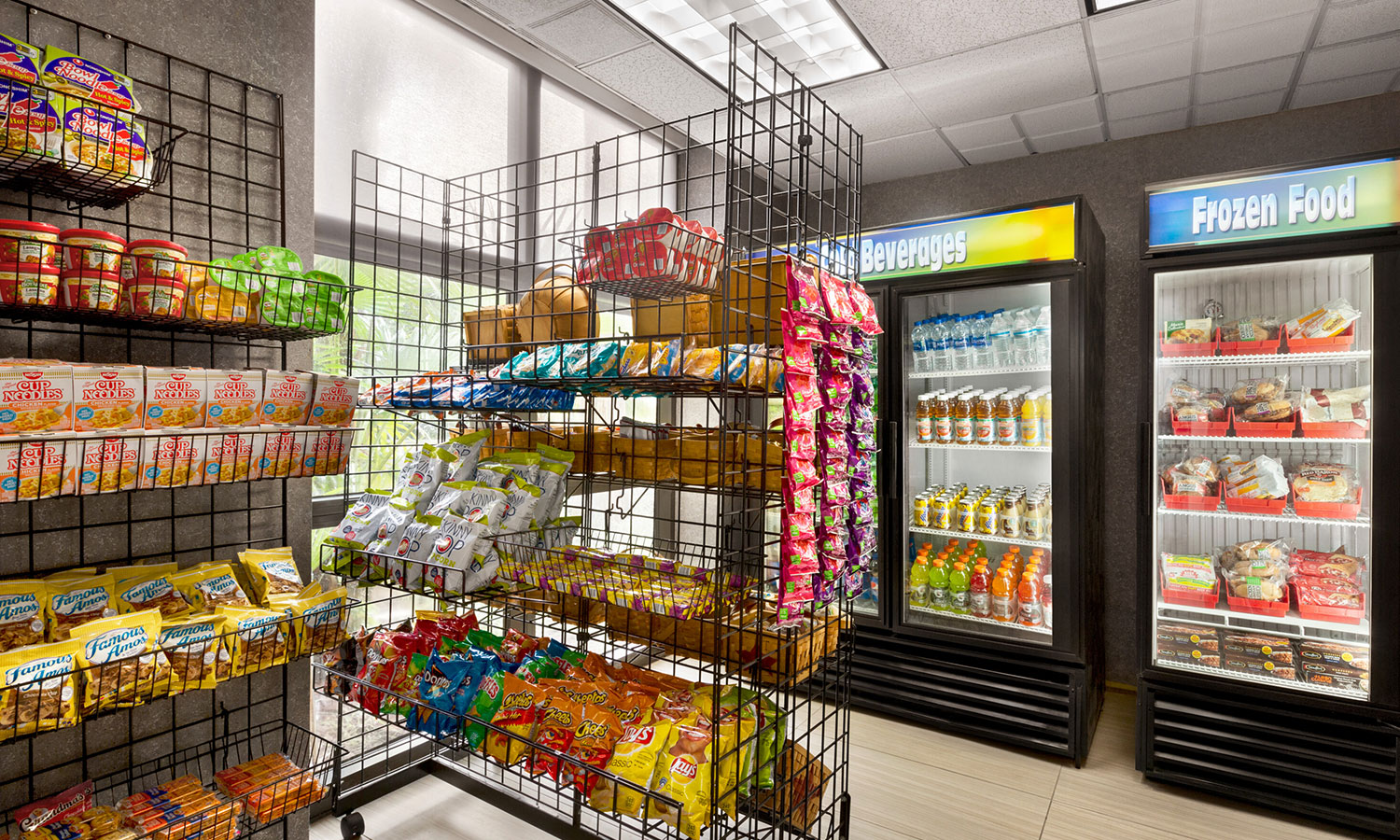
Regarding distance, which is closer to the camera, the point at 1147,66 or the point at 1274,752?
the point at 1274,752

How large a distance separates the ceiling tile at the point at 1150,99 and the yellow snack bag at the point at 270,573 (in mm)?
3833

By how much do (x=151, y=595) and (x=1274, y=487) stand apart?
3.74 meters

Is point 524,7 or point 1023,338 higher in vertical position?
point 524,7

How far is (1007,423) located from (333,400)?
2.76 m

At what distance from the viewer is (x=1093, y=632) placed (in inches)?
127

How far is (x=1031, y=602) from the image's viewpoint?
324 cm

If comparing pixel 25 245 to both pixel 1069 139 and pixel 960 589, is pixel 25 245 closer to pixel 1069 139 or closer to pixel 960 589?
pixel 960 589

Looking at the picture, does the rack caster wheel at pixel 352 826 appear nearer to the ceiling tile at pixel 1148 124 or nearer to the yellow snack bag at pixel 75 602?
the yellow snack bag at pixel 75 602

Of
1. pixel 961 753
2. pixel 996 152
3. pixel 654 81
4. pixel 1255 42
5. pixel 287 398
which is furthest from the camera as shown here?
pixel 996 152

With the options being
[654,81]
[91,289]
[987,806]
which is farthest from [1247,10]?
[91,289]

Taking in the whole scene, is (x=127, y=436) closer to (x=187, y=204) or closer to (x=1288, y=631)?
(x=187, y=204)

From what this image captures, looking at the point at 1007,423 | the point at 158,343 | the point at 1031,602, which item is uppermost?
the point at 158,343

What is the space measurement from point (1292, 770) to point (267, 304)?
12.1ft

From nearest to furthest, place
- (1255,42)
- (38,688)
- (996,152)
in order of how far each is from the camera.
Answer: (38,688)
(1255,42)
(996,152)
